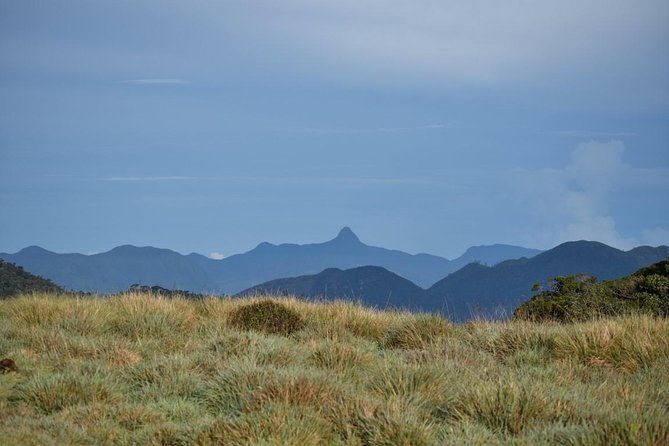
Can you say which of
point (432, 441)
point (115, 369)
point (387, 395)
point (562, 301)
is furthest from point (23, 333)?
point (562, 301)

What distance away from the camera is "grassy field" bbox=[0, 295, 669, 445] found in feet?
24.3

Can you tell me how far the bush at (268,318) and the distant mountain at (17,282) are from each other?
1576 cm

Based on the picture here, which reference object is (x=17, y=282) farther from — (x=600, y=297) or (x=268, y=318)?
(x=600, y=297)

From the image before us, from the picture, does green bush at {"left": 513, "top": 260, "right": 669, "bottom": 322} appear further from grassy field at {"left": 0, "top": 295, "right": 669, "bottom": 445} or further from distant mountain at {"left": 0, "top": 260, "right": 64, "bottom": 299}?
distant mountain at {"left": 0, "top": 260, "right": 64, "bottom": 299}

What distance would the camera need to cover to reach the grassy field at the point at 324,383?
7402 millimetres

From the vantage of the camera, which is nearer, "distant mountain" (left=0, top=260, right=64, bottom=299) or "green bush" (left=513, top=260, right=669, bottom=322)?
"green bush" (left=513, top=260, right=669, bottom=322)

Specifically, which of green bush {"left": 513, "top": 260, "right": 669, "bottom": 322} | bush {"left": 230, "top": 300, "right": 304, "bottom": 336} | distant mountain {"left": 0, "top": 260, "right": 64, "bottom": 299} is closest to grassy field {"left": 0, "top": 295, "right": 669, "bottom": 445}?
bush {"left": 230, "top": 300, "right": 304, "bottom": 336}

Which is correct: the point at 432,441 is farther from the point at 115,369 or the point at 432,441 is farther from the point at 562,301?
the point at 562,301

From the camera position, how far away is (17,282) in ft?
98.4

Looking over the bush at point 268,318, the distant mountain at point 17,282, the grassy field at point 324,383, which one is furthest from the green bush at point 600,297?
the distant mountain at point 17,282

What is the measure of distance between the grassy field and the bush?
0.80ft

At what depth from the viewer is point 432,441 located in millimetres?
7230

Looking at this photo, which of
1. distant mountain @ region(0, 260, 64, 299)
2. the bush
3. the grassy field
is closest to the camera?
the grassy field

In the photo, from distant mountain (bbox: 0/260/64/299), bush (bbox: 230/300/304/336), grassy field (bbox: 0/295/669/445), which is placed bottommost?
grassy field (bbox: 0/295/669/445)
